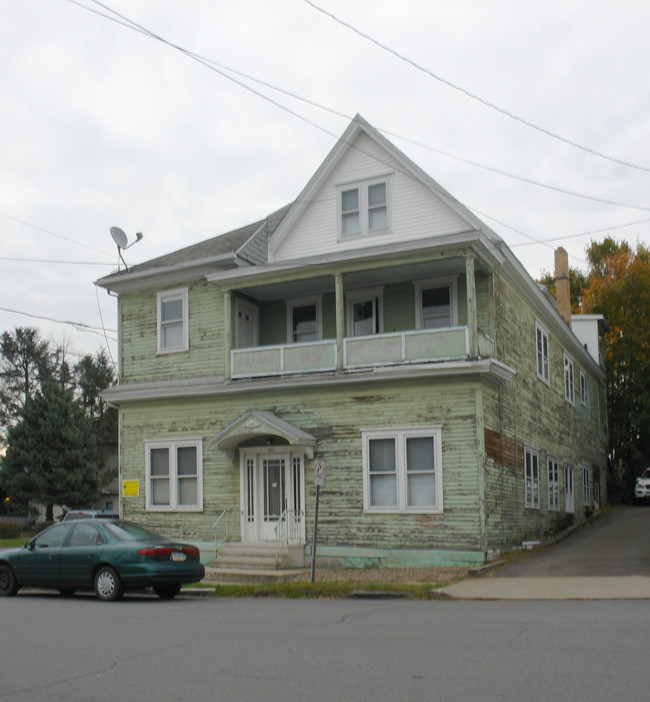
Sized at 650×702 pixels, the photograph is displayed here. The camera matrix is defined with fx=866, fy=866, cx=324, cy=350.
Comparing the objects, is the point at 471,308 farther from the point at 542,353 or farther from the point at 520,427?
the point at 542,353

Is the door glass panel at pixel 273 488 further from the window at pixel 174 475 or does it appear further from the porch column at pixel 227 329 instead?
the porch column at pixel 227 329

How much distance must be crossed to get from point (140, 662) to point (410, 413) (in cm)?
1160

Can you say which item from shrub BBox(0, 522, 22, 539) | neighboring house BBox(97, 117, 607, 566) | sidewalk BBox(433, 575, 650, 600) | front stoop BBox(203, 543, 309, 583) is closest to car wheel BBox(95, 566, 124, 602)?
front stoop BBox(203, 543, 309, 583)

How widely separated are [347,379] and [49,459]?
3020cm

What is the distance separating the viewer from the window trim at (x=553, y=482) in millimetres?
25266

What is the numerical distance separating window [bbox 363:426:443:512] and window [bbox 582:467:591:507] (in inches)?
542

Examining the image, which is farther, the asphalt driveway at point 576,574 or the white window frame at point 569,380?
the white window frame at point 569,380

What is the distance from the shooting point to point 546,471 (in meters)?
25.0

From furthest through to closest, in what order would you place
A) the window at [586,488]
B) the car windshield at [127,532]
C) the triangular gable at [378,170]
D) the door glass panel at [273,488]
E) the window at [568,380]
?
the window at [586,488] → the window at [568,380] → the door glass panel at [273,488] → the triangular gable at [378,170] → the car windshield at [127,532]

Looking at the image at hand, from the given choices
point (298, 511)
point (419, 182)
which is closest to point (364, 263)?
point (419, 182)

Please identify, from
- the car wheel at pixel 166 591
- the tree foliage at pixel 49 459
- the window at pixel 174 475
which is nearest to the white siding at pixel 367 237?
the window at pixel 174 475

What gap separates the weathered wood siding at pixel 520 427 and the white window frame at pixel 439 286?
0.97m

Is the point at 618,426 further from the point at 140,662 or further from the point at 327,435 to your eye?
the point at 140,662

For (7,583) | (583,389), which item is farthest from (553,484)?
(7,583)
